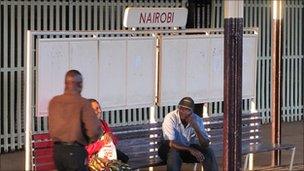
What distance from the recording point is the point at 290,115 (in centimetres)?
1499

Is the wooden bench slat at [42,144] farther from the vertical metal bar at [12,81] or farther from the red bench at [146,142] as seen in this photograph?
the vertical metal bar at [12,81]

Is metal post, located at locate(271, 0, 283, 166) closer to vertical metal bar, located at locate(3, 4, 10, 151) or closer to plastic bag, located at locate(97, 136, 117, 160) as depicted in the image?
plastic bag, located at locate(97, 136, 117, 160)

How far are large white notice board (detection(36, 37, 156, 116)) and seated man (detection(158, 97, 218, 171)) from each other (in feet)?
2.04

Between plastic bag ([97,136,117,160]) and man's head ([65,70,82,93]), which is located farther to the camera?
plastic bag ([97,136,117,160])

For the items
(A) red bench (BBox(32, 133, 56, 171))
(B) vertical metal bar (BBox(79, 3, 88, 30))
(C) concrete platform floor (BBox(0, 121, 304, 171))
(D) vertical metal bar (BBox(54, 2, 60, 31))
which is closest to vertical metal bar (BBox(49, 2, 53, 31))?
(D) vertical metal bar (BBox(54, 2, 60, 31))

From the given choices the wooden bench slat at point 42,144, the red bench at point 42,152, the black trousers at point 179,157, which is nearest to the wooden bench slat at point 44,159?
the red bench at point 42,152

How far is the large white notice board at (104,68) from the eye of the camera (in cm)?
823

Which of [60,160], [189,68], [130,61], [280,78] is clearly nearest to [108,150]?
[60,160]

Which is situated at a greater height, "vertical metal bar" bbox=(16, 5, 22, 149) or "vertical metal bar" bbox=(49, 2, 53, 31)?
"vertical metal bar" bbox=(49, 2, 53, 31)

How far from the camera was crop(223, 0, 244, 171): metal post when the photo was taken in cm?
683

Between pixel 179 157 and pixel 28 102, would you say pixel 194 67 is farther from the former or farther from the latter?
pixel 28 102

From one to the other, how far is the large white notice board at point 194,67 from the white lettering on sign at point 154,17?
18 centimetres

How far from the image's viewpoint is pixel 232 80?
6.88 m

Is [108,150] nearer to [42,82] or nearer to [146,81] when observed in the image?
[42,82]
